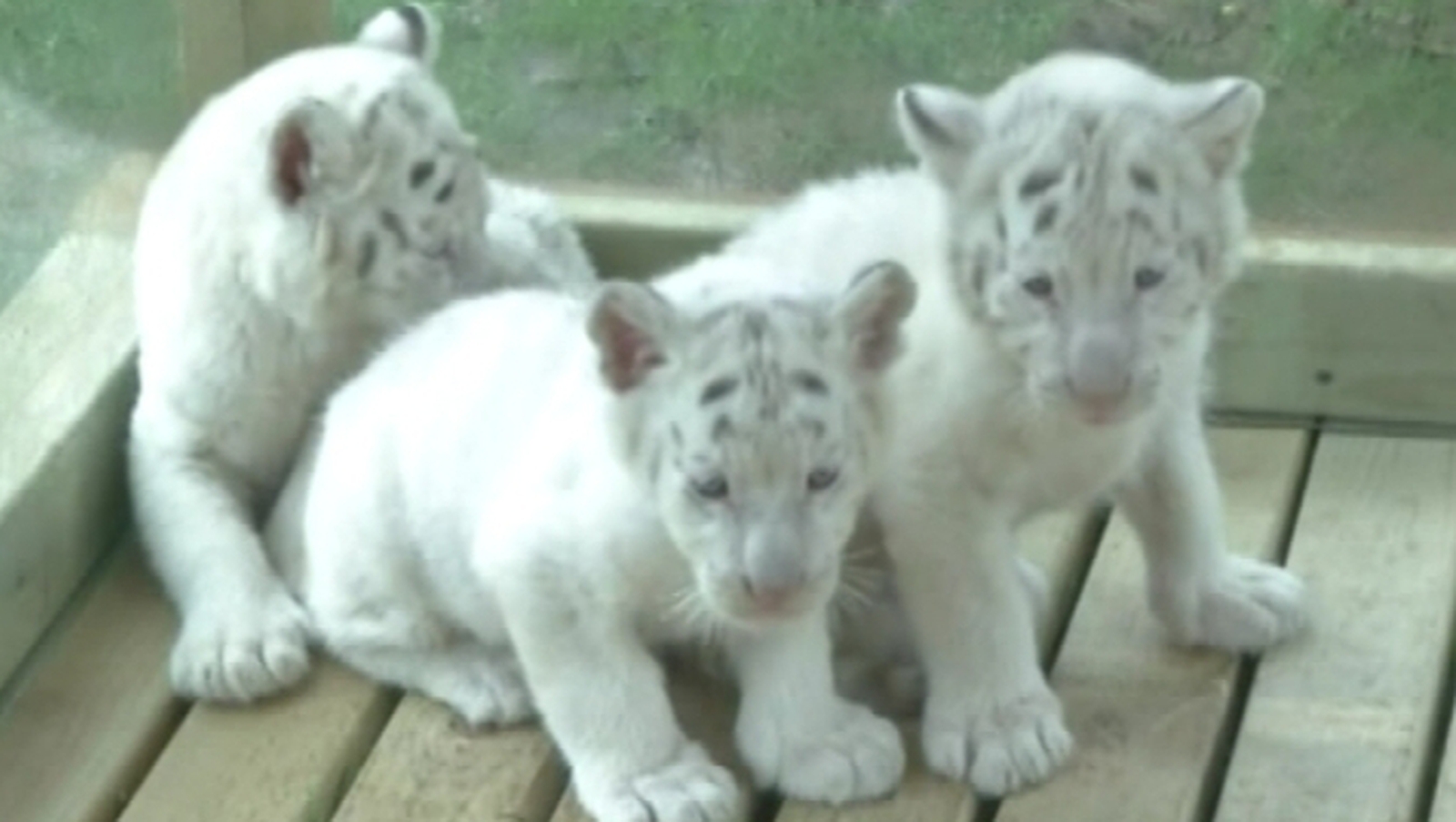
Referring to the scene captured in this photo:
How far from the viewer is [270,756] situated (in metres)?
4.76

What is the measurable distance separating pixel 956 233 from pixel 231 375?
124cm

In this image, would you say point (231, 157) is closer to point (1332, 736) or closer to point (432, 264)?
point (432, 264)

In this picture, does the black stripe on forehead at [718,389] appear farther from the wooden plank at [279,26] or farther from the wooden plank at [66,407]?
the wooden plank at [279,26]

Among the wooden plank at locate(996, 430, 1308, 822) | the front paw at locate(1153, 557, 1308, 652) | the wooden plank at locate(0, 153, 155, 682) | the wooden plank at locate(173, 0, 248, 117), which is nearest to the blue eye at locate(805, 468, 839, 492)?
the wooden plank at locate(996, 430, 1308, 822)

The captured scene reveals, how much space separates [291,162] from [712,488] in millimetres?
1048

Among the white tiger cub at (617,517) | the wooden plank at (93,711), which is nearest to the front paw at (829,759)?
the white tiger cub at (617,517)

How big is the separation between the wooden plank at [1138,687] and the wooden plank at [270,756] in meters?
0.91

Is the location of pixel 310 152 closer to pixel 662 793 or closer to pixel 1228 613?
pixel 662 793

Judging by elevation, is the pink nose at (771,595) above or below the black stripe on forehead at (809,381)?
below

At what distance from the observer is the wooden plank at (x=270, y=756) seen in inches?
183

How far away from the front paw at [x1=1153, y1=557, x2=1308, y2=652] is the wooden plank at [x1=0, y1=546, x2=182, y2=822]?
1.42 meters

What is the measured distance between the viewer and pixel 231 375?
5.14 m

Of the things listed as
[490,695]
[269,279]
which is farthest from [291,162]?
[490,695]

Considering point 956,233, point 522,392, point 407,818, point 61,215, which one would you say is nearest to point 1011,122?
point 956,233
